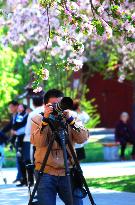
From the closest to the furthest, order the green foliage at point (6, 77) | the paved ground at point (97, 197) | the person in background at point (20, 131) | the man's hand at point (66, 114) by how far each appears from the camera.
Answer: the man's hand at point (66, 114), the paved ground at point (97, 197), the person in background at point (20, 131), the green foliage at point (6, 77)

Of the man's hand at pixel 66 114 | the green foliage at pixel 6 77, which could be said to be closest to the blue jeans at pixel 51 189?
the man's hand at pixel 66 114

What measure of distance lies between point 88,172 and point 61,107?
11687 mm

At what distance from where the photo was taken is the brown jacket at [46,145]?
31.3 ft

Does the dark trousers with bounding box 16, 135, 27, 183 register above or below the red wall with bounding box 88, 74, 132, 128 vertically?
below

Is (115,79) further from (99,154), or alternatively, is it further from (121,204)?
(121,204)

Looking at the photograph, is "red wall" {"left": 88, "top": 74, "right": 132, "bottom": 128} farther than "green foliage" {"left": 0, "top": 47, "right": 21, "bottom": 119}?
Yes

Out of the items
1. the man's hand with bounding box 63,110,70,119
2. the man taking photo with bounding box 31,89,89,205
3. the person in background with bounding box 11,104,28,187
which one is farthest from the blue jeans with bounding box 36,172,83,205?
the person in background with bounding box 11,104,28,187

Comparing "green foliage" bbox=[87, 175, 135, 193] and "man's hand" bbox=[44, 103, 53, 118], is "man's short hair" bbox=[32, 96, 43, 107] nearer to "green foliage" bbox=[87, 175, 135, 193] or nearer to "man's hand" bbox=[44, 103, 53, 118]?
"green foliage" bbox=[87, 175, 135, 193]

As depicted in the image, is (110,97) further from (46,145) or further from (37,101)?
(46,145)

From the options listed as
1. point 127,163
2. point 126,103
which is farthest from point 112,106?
point 127,163

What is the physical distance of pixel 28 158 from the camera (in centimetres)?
1723

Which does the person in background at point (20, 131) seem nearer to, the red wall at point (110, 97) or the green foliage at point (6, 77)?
the green foliage at point (6, 77)

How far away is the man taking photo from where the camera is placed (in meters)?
9.44

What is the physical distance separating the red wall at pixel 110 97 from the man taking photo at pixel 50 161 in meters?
42.2
